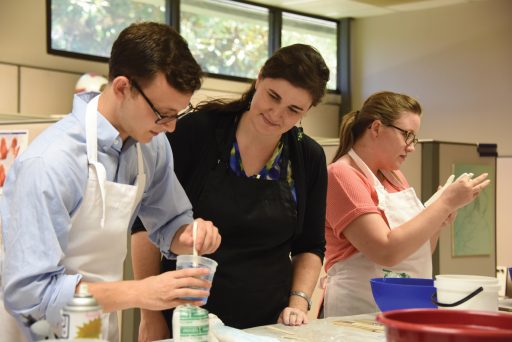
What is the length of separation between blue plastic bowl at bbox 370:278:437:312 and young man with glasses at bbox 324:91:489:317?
1.17 feet

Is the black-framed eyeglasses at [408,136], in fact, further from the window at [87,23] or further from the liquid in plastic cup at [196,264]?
the window at [87,23]

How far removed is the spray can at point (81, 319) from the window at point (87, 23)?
5105 mm

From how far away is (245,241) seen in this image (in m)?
1.89

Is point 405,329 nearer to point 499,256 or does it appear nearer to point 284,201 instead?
point 284,201

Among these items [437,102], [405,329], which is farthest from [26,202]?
[437,102]

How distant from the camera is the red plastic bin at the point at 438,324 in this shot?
0.94 metres

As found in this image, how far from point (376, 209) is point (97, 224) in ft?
3.21

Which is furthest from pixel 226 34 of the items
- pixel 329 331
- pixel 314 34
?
pixel 329 331

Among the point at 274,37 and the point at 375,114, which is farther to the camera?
the point at 274,37

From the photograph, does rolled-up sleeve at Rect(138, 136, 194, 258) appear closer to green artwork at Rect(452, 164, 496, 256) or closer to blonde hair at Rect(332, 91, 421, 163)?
blonde hair at Rect(332, 91, 421, 163)

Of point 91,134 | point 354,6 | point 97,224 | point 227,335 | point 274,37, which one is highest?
point 354,6

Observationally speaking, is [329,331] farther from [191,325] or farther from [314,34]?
[314,34]

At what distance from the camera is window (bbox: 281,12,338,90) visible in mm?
7898

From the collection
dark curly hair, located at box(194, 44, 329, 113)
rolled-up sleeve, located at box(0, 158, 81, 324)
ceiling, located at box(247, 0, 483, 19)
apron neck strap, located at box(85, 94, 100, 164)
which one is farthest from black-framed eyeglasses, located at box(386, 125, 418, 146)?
ceiling, located at box(247, 0, 483, 19)
